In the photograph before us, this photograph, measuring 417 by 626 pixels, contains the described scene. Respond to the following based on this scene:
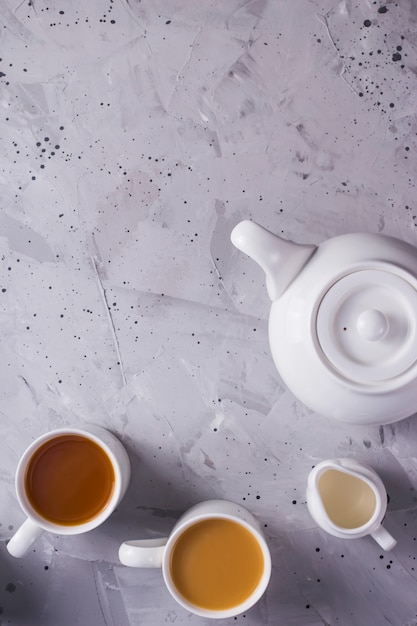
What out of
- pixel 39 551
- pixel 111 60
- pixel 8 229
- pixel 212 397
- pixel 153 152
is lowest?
pixel 39 551

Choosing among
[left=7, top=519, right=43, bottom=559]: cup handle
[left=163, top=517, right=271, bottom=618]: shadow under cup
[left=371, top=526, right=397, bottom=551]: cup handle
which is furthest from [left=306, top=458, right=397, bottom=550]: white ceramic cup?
[left=7, top=519, right=43, bottom=559]: cup handle

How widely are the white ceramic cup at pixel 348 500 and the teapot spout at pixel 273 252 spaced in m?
0.28

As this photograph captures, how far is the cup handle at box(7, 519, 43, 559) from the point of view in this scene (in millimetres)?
922

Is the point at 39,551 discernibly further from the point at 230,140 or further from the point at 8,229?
the point at 230,140

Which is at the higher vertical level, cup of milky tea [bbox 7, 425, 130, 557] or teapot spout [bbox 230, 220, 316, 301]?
teapot spout [bbox 230, 220, 316, 301]

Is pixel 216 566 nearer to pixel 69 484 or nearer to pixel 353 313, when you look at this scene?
pixel 69 484

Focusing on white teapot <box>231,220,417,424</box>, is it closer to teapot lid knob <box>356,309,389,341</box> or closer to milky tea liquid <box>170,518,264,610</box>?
teapot lid knob <box>356,309,389,341</box>

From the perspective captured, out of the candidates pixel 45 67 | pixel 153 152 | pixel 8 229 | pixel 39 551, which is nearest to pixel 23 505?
pixel 39 551

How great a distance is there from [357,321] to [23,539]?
0.55 meters

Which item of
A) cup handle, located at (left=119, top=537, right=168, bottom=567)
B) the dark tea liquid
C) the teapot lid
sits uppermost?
the teapot lid

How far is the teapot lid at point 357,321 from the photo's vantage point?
0.74 meters

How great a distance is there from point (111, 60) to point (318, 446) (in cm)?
65

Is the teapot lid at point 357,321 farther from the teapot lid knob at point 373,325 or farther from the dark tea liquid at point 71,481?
the dark tea liquid at point 71,481

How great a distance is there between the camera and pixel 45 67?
3.34 feet
